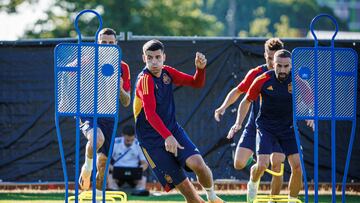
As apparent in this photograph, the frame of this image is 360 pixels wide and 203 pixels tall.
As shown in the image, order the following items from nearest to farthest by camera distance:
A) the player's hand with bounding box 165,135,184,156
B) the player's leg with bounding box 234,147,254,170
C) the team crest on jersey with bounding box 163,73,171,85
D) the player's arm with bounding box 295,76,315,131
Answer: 1. the player's arm with bounding box 295,76,315,131
2. the player's hand with bounding box 165,135,184,156
3. the team crest on jersey with bounding box 163,73,171,85
4. the player's leg with bounding box 234,147,254,170

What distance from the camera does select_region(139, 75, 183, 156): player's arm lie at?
930 centimetres

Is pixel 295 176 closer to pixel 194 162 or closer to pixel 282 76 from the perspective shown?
pixel 282 76

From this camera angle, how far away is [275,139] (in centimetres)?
1155

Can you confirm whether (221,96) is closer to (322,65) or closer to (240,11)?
(322,65)

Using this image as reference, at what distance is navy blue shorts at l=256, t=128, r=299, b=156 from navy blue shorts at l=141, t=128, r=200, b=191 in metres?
1.84

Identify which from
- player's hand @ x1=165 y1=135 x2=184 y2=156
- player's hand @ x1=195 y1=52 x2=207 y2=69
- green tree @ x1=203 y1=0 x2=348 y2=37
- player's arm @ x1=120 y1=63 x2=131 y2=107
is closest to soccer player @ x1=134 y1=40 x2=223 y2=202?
player's hand @ x1=195 y1=52 x2=207 y2=69

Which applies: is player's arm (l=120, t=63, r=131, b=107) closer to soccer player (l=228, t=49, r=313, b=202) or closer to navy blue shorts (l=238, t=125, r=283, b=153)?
soccer player (l=228, t=49, r=313, b=202)

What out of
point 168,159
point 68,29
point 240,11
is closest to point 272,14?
point 240,11

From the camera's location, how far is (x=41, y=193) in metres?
14.6

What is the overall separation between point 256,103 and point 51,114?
14.6 feet

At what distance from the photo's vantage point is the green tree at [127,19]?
4266cm

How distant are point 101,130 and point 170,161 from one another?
78.0 inches

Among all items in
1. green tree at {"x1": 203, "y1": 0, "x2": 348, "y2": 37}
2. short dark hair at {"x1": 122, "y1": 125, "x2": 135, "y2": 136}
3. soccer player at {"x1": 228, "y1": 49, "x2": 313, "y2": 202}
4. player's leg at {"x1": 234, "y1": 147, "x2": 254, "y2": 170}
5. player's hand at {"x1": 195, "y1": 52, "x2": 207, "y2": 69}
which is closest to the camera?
player's hand at {"x1": 195, "y1": 52, "x2": 207, "y2": 69}

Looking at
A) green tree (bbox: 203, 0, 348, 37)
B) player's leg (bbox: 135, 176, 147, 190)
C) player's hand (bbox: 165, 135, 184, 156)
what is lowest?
player's leg (bbox: 135, 176, 147, 190)
